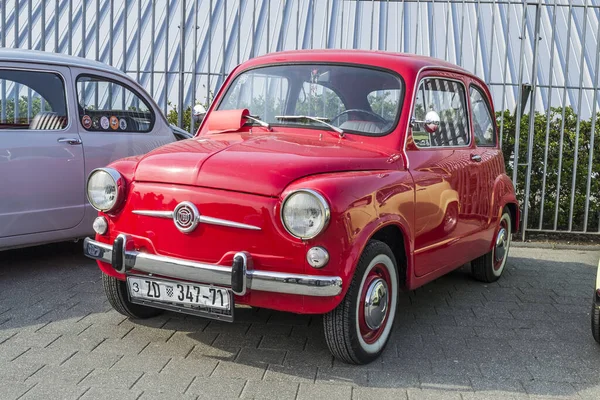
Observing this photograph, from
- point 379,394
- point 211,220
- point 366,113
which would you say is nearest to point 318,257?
point 211,220

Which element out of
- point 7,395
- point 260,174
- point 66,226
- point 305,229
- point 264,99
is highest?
point 264,99

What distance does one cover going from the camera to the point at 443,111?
16.2ft

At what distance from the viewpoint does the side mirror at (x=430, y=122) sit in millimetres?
4294

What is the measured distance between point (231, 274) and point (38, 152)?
8.80 feet

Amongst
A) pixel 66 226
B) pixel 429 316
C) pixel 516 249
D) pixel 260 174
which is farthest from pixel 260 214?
pixel 516 249

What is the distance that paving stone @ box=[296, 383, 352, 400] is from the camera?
3262mm

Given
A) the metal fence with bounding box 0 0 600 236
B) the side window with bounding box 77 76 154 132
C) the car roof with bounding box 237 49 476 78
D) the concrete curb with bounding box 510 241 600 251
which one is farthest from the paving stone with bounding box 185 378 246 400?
the concrete curb with bounding box 510 241 600 251

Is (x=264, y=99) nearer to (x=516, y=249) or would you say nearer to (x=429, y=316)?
(x=429, y=316)

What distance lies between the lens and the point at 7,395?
316 centimetres

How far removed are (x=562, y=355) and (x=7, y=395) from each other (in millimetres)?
3039

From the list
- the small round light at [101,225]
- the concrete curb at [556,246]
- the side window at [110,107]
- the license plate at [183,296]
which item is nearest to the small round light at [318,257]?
the license plate at [183,296]

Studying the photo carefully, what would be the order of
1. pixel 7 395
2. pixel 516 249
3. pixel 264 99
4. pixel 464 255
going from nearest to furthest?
pixel 7 395 < pixel 264 99 < pixel 464 255 < pixel 516 249

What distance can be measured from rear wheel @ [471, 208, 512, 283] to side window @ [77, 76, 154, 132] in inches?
127

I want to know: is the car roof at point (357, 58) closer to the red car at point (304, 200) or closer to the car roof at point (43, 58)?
the red car at point (304, 200)
